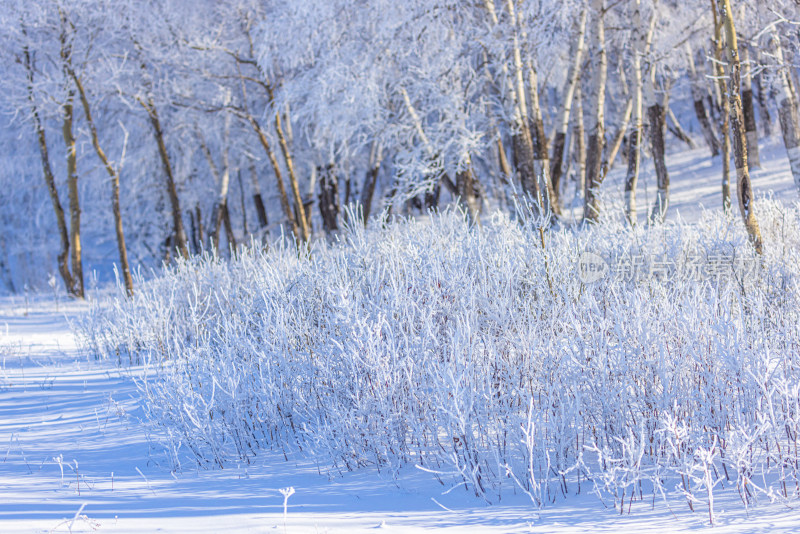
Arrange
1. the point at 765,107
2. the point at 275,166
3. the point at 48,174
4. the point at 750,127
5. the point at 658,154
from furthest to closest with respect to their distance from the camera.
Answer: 1. the point at 765,107
2. the point at 48,174
3. the point at 275,166
4. the point at 750,127
5. the point at 658,154

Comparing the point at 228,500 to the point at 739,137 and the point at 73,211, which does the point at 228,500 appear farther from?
the point at 73,211

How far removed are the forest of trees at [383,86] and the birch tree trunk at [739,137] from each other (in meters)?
0.02

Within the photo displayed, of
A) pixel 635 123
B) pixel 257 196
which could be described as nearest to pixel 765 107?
pixel 635 123

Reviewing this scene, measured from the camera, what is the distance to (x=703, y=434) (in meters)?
3.12

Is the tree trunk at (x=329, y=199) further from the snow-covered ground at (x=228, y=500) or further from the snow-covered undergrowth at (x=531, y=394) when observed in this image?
the snow-covered ground at (x=228, y=500)

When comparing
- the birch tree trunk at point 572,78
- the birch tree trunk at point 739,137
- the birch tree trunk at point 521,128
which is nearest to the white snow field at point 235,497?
the birch tree trunk at point 739,137

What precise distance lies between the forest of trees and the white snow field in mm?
3172

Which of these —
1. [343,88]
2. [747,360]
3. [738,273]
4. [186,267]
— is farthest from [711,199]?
[747,360]

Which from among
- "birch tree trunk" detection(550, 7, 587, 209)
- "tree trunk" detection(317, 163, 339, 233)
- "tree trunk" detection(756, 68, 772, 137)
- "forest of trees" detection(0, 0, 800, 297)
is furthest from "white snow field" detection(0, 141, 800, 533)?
"tree trunk" detection(317, 163, 339, 233)

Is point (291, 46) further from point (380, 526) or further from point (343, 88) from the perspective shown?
point (380, 526)

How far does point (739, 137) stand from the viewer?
590 centimetres

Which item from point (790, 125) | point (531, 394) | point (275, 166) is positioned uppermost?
point (275, 166)

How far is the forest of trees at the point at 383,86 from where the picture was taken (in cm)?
1040

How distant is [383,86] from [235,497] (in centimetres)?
1023
